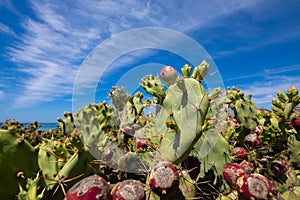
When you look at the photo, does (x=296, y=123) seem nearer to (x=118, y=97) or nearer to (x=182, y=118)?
(x=182, y=118)

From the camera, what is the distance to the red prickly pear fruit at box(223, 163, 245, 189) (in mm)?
1522

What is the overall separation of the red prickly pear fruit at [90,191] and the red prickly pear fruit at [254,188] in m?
0.83

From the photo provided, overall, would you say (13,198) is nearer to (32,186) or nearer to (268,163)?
(32,186)

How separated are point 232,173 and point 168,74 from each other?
37.9 inches

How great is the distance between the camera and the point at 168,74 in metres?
1.98

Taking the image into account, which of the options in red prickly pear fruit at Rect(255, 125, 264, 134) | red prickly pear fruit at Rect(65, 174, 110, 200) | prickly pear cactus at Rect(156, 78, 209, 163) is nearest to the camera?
red prickly pear fruit at Rect(65, 174, 110, 200)

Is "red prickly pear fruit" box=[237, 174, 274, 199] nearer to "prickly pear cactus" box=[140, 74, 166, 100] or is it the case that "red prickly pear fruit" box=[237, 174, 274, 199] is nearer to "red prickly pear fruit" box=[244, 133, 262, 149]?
"red prickly pear fruit" box=[244, 133, 262, 149]

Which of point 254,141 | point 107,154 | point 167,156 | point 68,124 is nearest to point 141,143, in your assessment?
point 107,154

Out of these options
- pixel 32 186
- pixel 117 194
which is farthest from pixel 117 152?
pixel 32 186

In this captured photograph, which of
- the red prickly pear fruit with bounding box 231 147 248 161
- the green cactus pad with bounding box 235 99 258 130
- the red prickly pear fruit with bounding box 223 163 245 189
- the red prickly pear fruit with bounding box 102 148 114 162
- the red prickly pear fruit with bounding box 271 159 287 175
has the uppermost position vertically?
the green cactus pad with bounding box 235 99 258 130

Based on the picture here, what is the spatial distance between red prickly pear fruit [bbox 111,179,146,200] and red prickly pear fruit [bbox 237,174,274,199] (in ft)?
2.06

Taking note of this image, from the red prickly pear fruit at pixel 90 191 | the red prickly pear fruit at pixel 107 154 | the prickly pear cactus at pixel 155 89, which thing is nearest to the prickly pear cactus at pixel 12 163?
the red prickly pear fruit at pixel 90 191

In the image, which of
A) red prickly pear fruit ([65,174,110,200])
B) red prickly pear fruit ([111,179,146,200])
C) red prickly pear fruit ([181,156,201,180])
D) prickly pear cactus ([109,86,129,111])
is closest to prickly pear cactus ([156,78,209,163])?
red prickly pear fruit ([181,156,201,180])

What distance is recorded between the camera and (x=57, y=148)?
142cm
